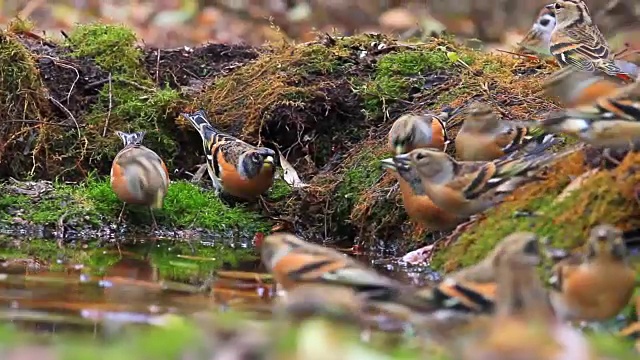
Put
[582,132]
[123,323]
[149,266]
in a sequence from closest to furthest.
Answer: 1. [123,323]
2. [582,132]
3. [149,266]

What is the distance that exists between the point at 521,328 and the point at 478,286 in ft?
4.30

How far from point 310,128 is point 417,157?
370cm

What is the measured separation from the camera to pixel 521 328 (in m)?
4.21

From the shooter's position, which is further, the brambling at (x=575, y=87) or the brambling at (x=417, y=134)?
the brambling at (x=417, y=134)

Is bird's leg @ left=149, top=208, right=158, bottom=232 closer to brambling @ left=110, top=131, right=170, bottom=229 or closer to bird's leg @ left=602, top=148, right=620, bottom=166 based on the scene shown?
brambling @ left=110, top=131, right=170, bottom=229

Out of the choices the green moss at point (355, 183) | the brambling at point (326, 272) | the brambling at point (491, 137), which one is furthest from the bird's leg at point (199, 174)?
the brambling at point (326, 272)

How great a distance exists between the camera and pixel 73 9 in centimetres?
2294

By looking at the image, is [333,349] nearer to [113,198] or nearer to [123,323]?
A: [123,323]

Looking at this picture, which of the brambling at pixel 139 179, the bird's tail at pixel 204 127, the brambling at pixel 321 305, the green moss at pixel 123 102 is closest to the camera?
the brambling at pixel 321 305

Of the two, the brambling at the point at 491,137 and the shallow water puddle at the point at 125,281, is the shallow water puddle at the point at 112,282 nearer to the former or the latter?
the shallow water puddle at the point at 125,281

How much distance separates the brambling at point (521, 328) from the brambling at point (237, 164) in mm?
6010

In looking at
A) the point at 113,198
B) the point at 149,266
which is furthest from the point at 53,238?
the point at 149,266

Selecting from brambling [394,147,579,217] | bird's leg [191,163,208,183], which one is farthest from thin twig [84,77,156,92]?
brambling [394,147,579,217]

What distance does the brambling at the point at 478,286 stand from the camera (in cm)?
534
